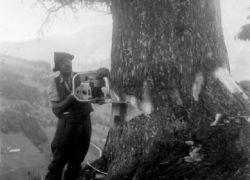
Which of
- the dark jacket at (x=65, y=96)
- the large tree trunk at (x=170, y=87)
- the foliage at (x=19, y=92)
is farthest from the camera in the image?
the foliage at (x=19, y=92)

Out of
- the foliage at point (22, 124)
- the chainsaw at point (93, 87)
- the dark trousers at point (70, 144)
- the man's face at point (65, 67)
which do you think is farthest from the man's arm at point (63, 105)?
the foliage at point (22, 124)

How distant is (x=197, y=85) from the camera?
397cm

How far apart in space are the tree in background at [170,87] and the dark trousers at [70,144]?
1.91ft

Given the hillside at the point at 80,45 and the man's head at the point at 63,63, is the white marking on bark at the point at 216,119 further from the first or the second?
the hillside at the point at 80,45

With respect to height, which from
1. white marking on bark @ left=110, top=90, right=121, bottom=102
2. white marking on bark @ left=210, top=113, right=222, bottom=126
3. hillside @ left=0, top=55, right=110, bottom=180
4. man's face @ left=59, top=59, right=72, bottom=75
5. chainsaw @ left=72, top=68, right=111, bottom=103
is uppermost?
man's face @ left=59, top=59, right=72, bottom=75

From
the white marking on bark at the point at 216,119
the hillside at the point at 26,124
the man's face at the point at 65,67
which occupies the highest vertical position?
the man's face at the point at 65,67

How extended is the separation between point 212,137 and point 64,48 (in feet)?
190

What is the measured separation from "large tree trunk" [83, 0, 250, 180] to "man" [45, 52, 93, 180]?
1.96ft

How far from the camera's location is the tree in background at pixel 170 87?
3.79m

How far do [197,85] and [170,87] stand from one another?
12.3 inches

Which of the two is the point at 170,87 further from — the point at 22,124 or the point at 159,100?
the point at 22,124

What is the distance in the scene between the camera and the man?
4.51 metres

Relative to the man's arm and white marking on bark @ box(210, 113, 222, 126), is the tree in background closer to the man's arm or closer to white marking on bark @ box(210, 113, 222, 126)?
white marking on bark @ box(210, 113, 222, 126)

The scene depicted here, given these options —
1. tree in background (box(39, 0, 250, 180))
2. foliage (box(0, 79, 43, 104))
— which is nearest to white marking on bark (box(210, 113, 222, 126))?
tree in background (box(39, 0, 250, 180))
